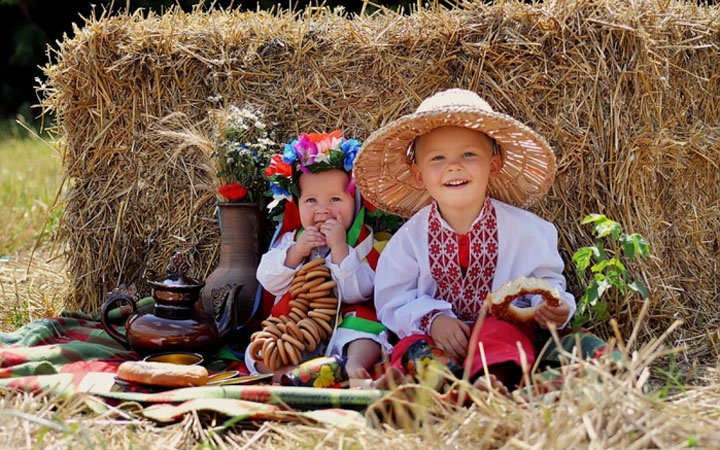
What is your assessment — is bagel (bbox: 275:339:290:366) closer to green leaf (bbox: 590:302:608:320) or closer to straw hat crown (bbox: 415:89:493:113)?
straw hat crown (bbox: 415:89:493:113)

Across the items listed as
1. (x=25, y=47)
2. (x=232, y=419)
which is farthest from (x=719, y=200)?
(x=25, y=47)

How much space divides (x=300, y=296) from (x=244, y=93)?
1.04m

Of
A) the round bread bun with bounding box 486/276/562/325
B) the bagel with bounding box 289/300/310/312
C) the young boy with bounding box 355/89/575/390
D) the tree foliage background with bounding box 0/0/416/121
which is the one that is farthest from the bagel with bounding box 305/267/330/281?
the tree foliage background with bounding box 0/0/416/121

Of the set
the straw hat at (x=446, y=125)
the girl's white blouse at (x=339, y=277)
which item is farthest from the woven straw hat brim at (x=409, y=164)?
the girl's white blouse at (x=339, y=277)

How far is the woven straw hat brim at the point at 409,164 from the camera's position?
8.73ft

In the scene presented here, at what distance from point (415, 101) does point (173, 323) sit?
52.1 inches

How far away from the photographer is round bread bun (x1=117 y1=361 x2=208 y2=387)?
2.58 m

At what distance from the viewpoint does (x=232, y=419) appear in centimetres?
216

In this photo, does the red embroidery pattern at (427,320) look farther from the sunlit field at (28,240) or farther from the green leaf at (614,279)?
the sunlit field at (28,240)

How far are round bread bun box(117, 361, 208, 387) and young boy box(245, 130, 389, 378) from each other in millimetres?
369

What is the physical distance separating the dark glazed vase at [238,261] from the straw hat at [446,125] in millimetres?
582

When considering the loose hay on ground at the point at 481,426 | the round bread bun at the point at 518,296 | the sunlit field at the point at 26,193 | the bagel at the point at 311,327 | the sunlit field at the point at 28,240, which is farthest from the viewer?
the sunlit field at the point at 26,193

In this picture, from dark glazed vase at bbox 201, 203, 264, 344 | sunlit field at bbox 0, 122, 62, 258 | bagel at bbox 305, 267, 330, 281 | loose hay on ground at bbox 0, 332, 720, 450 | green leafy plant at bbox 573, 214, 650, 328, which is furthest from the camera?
sunlit field at bbox 0, 122, 62, 258

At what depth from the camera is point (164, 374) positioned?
2576 millimetres
